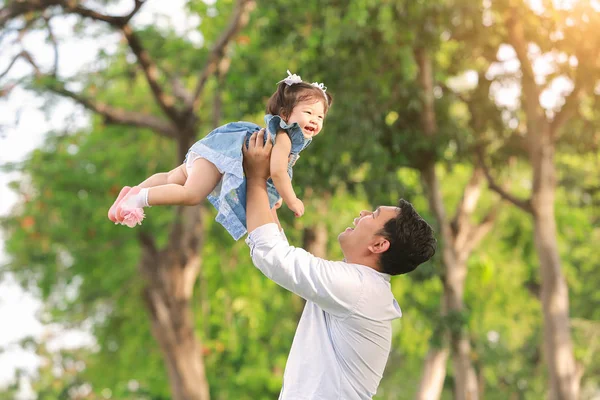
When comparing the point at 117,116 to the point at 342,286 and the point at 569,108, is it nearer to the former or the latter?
the point at 569,108

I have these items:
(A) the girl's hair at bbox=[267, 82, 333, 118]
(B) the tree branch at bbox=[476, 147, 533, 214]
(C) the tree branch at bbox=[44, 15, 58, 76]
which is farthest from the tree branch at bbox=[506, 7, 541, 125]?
(A) the girl's hair at bbox=[267, 82, 333, 118]

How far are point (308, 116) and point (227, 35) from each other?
1086 cm

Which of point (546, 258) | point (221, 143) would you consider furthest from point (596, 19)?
point (221, 143)

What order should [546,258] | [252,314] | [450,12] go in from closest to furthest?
[450,12], [546,258], [252,314]

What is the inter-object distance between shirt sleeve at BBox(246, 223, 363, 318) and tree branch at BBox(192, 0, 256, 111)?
1117 cm

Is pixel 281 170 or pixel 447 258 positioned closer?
Answer: pixel 281 170

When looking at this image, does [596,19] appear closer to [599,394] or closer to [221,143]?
[221,143]

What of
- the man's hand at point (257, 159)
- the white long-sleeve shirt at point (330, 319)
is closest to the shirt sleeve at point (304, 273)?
the white long-sleeve shirt at point (330, 319)

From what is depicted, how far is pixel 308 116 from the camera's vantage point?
3.96 metres

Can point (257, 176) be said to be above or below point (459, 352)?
above

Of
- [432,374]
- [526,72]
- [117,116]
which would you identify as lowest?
[432,374]

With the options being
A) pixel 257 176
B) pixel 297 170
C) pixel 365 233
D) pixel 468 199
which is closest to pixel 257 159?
pixel 257 176

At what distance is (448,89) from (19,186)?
781 cm

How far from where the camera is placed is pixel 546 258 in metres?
14.7
